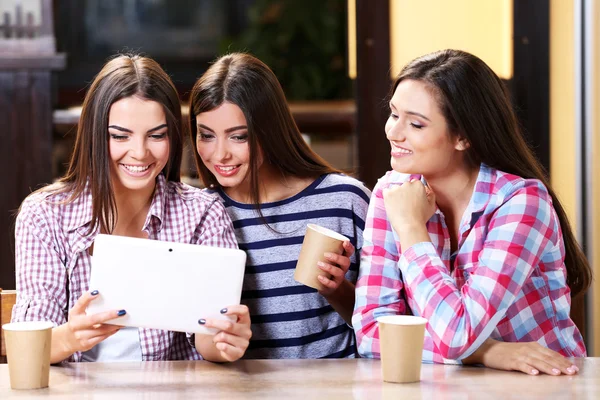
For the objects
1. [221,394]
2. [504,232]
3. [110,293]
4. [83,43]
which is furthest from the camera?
[83,43]

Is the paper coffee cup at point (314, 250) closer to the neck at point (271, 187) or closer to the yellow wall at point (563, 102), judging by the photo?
the neck at point (271, 187)

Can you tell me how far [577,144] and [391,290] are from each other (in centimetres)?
132

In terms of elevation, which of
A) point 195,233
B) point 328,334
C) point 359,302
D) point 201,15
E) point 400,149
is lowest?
point 328,334

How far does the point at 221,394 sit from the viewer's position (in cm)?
130

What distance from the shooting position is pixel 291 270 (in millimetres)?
1893

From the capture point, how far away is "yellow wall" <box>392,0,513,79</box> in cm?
304

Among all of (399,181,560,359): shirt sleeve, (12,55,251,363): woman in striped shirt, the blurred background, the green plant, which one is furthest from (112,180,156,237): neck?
the green plant

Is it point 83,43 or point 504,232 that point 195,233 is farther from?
point 83,43

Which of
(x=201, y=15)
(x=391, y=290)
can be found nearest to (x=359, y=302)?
(x=391, y=290)

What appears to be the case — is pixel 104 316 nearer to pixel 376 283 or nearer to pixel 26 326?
pixel 26 326

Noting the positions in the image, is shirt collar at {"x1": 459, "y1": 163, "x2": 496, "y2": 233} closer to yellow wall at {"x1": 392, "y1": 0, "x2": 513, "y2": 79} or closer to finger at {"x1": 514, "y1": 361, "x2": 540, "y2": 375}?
finger at {"x1": 514, "y1": 361, "x2": 540, "y2": 375}

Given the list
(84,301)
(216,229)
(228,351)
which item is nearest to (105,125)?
(216,229)

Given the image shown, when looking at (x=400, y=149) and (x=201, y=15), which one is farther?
(x=201, y=15)

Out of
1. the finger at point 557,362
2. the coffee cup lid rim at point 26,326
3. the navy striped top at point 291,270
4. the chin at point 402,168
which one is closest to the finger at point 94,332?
the coffee cup lid rim at point 26,326
